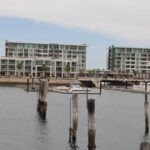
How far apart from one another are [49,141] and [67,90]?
9849 centimetres

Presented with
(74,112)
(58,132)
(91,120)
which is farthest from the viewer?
(58,132)

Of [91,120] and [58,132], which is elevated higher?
[91,120]

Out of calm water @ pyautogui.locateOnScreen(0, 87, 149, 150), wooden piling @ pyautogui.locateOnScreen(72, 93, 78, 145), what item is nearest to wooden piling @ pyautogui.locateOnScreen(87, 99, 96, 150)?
wooden piling @ pyautogui.locateOnScreen(72, 93, 78, 145)

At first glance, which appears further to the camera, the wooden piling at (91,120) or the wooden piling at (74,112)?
the wooden piling at (74,112)

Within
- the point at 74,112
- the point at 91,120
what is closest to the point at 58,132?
the point at 74,112

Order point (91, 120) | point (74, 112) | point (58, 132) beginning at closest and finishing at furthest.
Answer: point (91, 120) → point (74, 112) → point (58, 132)

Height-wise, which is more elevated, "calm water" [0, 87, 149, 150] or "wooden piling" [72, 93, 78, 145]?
"wooden piling" [72, 93, 78, 145]

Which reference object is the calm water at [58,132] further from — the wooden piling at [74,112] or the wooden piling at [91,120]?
the wooden piling at [91,120]

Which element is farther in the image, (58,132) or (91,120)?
(58,132)

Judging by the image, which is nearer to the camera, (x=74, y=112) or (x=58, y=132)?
(x=74, y=112)

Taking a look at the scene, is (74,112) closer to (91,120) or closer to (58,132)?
(91,120)

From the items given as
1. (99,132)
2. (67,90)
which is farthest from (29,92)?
(99,132)

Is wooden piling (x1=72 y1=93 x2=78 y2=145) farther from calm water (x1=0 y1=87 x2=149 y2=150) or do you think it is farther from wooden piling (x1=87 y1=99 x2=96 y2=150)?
wooden piling (x1=87 y1=99 x2=96 y2=150)

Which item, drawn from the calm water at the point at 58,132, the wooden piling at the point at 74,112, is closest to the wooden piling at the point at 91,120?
the wooden piling at the point at 74,112
